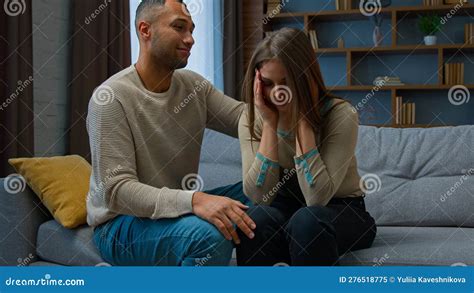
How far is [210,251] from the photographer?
133 centimetres

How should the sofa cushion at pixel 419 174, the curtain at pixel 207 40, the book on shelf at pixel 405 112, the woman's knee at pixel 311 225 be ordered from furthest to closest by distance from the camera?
1. the book on shelf at pixel 405 112
2. the curtain at pixel 207 40
3. the sofa cushion at pixel 419 174
4. the woman's knee at pixel 311 225

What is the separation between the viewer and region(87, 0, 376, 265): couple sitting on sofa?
4.47 feet

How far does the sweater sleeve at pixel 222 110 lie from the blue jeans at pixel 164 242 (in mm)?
383

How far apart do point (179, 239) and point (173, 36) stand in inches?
20.0

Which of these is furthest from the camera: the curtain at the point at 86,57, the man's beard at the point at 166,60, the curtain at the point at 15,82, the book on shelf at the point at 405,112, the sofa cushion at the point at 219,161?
the book on shelf at the point at 405,112

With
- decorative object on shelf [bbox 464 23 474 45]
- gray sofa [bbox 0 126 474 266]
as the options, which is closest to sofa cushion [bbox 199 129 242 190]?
gray sofa [bbox 0 126 474 266]

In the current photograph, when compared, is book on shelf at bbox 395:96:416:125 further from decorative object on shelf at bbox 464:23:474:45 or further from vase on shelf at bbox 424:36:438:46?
decorative object on shelf at bbox 464:23:474:45

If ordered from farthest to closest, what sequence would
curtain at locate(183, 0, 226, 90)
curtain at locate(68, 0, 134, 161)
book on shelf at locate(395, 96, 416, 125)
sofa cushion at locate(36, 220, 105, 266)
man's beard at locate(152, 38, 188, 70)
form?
book on shelf at locate(395, 96, 416, 125) → curtain at locate(183, 0, 226, 90) → curtain at locate(68, 0, 134, 161) → sofa cushion at locate(36, 220, 105, 266) → man's beard at locate(152, 38, 188, 70)

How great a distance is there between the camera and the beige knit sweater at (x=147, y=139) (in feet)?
4.59

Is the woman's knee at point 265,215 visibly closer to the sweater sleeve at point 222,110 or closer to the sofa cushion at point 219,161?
the sweater sleeve at point 222,110

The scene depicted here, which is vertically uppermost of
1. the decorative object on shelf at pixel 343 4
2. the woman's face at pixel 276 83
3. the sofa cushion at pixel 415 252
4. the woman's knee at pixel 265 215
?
the decorative object on shelf at pixel 343 4

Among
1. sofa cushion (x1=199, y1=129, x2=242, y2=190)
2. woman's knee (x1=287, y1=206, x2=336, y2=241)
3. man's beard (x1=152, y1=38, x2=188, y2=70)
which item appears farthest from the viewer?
sofa cushion (x1=199, y1=129, x2=242, y2=190)

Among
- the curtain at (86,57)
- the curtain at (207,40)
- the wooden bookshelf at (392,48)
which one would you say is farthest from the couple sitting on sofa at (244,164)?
the wooden bookshelf at (392,48)

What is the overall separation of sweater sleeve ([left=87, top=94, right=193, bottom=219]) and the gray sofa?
273 millimetres
